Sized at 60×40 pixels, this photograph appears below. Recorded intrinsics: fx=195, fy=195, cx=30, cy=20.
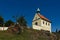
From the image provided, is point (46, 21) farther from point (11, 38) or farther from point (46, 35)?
point (11, 38)

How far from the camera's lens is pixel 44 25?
95.2 metres

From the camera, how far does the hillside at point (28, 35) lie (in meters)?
69.2

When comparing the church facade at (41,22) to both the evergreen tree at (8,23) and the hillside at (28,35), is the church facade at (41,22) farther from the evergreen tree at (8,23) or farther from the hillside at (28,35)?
the evergreen tree at (8,23)

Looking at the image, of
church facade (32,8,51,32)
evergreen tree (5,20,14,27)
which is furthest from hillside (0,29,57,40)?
evergreen tree (5,20,14,27)

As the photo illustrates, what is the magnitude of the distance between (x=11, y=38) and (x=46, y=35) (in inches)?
861

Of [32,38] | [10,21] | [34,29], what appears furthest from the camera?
[10,21]

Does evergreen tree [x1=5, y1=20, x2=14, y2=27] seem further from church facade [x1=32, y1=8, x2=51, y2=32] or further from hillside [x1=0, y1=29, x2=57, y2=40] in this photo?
hillside [x1=0, y1=29, x2=57, y2=40]

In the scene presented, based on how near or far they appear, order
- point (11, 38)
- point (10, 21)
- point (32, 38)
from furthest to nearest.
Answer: point (10, 21) < point (32, 38) < point (11, 38)

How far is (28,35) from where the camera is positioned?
248 feet

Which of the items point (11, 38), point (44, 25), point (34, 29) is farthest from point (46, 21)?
point (11, 38)

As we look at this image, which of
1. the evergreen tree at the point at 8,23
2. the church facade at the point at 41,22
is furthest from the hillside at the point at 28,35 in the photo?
the evergreen tree at the point at 8,23

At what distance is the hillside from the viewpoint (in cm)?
6919

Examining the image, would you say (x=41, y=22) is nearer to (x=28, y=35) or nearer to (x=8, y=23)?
(x=8, y=23)

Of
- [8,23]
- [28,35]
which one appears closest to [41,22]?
[8,23]
